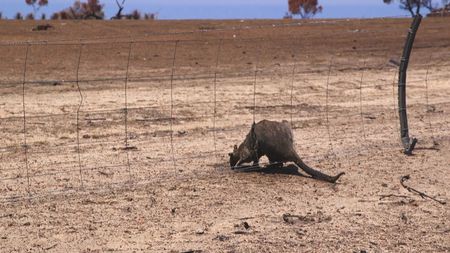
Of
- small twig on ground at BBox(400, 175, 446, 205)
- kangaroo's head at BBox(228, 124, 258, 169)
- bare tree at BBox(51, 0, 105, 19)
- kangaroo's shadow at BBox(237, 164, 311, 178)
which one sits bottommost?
small twig on ground at BBox(400, 175, 446, 205)

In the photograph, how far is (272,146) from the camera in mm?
8805

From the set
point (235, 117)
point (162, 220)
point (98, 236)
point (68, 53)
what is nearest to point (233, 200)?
point (162, 220)

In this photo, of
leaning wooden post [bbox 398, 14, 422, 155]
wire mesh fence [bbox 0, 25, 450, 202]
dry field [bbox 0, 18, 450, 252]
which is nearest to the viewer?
dry field [bbox 0, 18, 450, 252]

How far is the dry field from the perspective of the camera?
695 cm

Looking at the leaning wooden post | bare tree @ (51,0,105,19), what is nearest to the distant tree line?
bare tree @ (51,0,105,19)

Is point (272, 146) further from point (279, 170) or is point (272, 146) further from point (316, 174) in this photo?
point (316, 174)

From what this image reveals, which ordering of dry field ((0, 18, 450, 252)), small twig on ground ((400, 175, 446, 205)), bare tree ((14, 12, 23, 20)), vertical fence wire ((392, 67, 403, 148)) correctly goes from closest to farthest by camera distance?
dry field ((0, 18, 450, 252)), small twig on ground ((400, 175, 446, 205)), vertical fence wire ((392, 67, 403, 148)), bare tree ((14, 12, 23, 20))

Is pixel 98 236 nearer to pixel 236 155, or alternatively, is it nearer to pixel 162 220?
pixel 162 220

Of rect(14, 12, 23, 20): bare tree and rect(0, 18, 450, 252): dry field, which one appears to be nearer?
rect(0, 18, 450, 252): dry field

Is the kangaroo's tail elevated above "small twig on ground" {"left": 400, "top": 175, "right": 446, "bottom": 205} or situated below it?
above

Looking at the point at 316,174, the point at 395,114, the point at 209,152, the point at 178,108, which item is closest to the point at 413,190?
the point at 316,174

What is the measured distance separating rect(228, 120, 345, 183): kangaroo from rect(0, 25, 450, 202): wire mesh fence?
1.86 ft

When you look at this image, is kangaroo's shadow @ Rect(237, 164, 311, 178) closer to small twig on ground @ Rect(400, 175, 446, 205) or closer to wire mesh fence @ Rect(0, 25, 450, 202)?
wire mesh fence @ Rect(0, 25, 450, 202)

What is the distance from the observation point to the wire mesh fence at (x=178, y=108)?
9320 millimetres
